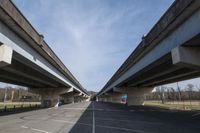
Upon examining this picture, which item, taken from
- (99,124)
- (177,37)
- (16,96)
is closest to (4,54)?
(99,124)

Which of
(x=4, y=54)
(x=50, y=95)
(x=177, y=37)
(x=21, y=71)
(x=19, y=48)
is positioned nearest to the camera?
(x=4, y=54)

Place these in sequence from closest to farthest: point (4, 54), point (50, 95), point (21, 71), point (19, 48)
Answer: point (4, 54) < point (19, 48) < point (21, 71) < point (50, 95)

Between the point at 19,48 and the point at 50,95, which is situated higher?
the point at 19,48

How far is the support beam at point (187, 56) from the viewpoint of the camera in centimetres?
1456

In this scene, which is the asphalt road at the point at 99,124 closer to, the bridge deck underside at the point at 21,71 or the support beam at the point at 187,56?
the support beam at the point at 187,56

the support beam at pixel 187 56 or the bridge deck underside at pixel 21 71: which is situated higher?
the bridge deck underside at pixel 21 71

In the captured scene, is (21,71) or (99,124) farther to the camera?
(21,71)

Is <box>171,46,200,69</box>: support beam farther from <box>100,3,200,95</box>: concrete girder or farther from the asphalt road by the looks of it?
the asphalt road

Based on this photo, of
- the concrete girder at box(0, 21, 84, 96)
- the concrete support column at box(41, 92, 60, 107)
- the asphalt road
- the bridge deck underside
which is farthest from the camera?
the concrete support column at box(41, 92, 60, 107)

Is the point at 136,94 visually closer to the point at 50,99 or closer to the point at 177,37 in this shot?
the point at 50,99

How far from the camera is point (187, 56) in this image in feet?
48.6

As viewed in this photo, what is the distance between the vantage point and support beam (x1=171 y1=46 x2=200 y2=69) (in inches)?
573

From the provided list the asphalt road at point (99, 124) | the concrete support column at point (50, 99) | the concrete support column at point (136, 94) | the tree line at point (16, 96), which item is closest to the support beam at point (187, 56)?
the asphalt road at point (99, 124)

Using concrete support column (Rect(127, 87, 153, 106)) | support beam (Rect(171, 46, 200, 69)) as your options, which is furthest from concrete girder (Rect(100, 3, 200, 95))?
concrete support column (Rect(127, 87, 153, 106))
